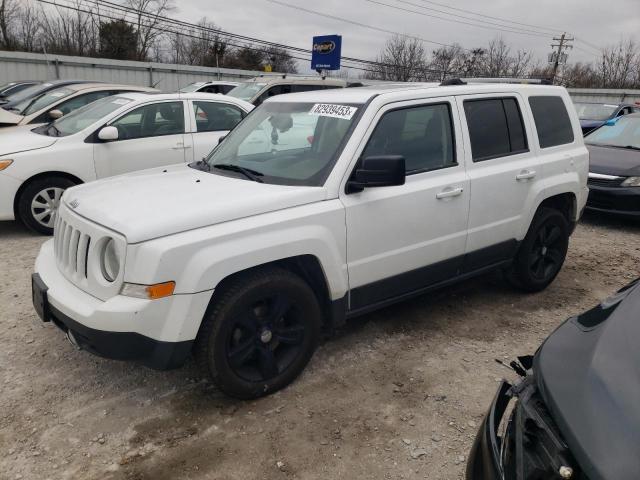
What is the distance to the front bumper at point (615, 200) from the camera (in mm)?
7176

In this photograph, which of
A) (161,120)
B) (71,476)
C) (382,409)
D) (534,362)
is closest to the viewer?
(534,362)

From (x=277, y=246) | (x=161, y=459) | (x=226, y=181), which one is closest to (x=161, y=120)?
(x=226, y=181)

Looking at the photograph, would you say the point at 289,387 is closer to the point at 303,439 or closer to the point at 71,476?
the point at 303,439

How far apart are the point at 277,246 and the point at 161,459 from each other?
1.26 metres

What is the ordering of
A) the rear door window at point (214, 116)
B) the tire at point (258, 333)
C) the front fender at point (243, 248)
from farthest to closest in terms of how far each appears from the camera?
1. the rear door window at point (214, 116)
2. the tire at point (258, 333)
3. the front fender at point (243, 248)

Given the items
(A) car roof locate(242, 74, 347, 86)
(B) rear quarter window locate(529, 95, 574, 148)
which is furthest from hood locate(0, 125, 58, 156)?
(A) car roof locate(242, 74, 347, 86)

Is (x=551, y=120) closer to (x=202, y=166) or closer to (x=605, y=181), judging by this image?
(x=202, y=166)

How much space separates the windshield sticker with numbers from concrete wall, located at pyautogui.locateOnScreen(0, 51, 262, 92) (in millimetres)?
15707

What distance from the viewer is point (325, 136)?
3.56 metres

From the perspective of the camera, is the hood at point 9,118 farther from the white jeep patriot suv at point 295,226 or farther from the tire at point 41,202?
the white jeep patriot suv at point 295,226

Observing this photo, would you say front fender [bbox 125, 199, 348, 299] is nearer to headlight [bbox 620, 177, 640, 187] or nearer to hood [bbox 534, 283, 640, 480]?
hood [bbox 534, 283, 640, 480]

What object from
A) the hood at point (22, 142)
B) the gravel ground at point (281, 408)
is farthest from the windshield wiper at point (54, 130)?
the gravel ground at point (281, 408)

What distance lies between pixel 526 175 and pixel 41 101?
925 cm

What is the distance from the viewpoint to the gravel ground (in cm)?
270
